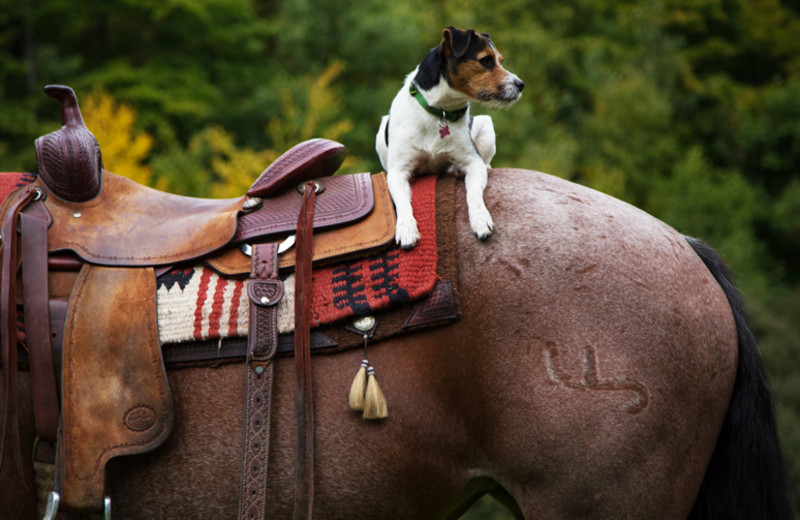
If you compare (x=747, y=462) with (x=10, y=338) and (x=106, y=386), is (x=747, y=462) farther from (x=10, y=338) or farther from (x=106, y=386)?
(x=10, y=338)

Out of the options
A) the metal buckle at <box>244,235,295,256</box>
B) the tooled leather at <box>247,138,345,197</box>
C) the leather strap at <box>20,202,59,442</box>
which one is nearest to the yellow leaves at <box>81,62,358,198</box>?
the tooled leather at <box>247,138,345,197</box>

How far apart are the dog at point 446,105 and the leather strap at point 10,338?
1.23m

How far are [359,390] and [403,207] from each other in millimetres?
615

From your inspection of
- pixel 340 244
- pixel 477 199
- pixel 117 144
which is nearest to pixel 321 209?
pixel 340 244

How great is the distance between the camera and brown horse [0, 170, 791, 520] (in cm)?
214

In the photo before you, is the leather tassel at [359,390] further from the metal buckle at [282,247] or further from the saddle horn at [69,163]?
the saddle horn at [69,163]

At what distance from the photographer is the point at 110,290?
2.30 meters

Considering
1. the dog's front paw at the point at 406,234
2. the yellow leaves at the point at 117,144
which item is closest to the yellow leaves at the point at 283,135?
the yellow leaves at the point at 117,144

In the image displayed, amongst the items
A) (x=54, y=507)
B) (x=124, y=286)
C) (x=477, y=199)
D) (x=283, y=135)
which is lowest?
(x=283, y=135)

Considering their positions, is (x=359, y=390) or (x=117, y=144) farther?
(x=117, y=144)

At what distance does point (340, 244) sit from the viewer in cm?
235

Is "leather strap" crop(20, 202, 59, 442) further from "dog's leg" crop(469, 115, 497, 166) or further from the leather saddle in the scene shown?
"dog's leg" crop(469, 115, 497, 166)

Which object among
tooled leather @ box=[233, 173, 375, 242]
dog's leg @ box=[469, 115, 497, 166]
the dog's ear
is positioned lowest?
tooled leather @ box=[233, 173, 375, 242]

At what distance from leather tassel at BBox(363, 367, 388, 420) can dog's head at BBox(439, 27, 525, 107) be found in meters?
1.13
